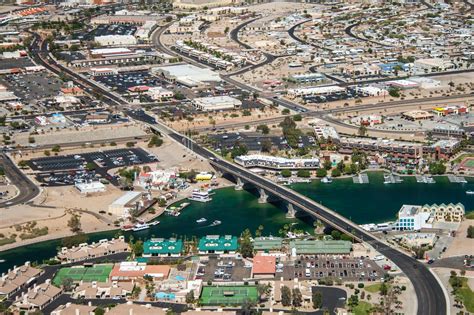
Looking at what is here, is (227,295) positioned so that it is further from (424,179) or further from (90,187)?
(424,179)

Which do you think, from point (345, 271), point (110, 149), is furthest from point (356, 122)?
point (345, 271)

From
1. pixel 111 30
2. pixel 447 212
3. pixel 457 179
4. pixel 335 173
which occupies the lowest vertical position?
pixel 111 30

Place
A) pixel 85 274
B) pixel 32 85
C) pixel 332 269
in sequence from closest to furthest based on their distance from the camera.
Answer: pixel 85 274
pixel 332 269
pixel 32 85

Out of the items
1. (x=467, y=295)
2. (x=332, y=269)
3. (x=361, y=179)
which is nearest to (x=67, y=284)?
(x=332, y=269)

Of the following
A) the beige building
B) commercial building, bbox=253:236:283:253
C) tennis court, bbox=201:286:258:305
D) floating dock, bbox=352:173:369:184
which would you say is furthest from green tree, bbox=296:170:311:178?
tennis court, bbox=201:286:258:305

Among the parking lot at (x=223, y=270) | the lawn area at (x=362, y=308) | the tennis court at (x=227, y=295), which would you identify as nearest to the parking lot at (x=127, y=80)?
the parking lot at (x=223, y=270)

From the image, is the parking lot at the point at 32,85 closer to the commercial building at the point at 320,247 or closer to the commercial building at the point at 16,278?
the commercial building at the point at 16,278
